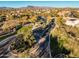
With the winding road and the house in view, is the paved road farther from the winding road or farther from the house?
the house

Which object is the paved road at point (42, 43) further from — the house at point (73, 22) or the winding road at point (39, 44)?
the house at point (73, 22)

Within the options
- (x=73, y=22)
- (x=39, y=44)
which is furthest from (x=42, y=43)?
(x=73, y=22)

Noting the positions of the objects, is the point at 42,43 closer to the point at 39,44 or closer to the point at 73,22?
the point at 39,44

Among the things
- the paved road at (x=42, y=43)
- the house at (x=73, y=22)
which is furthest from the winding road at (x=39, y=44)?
the house at (x=73, y=22)

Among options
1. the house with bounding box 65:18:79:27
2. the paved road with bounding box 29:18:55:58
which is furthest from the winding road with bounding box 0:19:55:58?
the house with bounding box 65:18:79:27

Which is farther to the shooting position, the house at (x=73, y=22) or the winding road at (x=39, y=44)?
the house at (x=73, y=22)

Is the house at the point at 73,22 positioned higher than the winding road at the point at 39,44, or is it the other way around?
the house at the point at 73,22

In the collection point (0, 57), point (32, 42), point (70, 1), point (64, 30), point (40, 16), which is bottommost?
point (0, 57)

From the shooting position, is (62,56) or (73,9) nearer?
(62,56)

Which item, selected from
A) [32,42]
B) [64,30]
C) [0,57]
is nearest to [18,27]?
[32,42]

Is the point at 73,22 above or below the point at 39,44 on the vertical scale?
above

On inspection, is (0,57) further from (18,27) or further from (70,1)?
(70,1)
